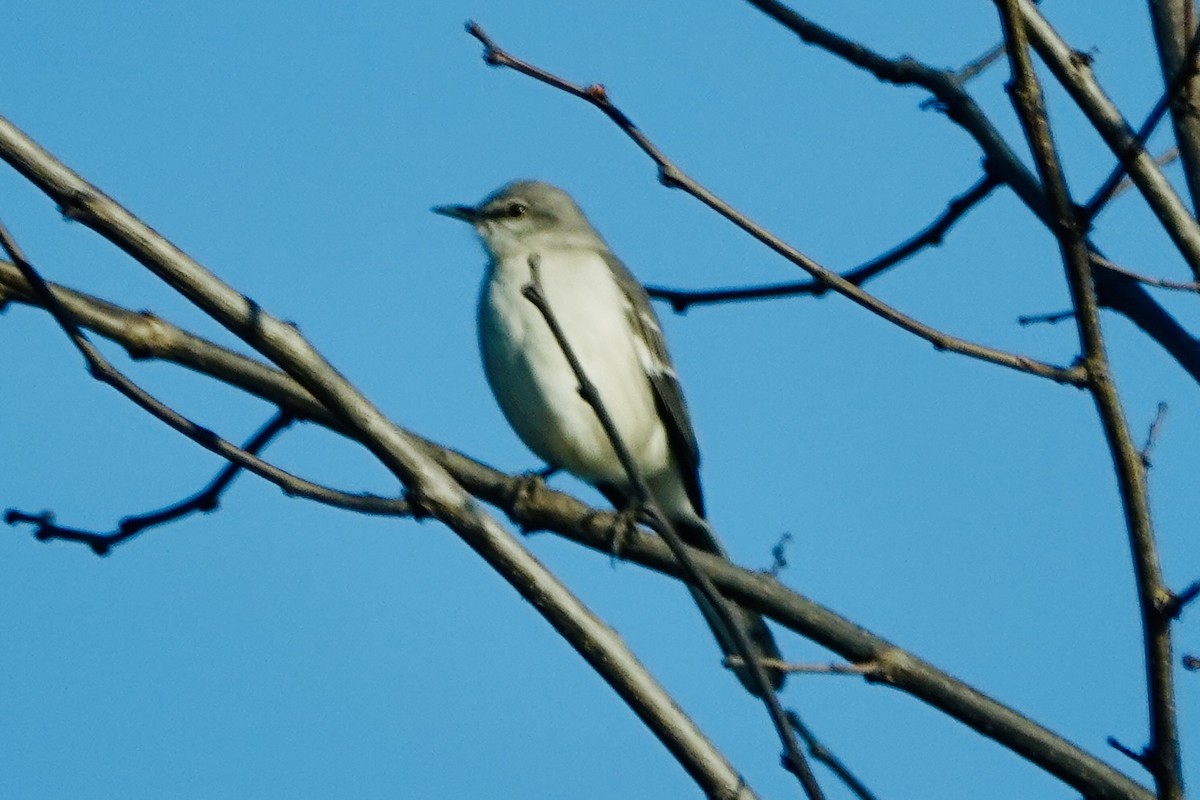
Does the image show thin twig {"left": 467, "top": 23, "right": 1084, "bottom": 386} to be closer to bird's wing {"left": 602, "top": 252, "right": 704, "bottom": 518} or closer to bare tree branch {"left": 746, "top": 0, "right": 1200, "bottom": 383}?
bare tree branch {"left": 746, "top": 0, "right": 1200, "bottom": 383}

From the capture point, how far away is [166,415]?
10.5ft

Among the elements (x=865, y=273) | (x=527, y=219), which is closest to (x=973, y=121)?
(x=865, y=273)

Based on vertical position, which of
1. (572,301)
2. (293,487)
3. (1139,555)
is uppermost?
(572,301)

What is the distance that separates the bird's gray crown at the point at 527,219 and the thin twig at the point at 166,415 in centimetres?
392

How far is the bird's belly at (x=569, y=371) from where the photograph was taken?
6.29m

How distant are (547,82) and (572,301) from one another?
3.46 m

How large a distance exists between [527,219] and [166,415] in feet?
14.8

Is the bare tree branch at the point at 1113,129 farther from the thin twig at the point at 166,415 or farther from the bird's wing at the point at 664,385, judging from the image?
the bird's wing at the point at 664,385

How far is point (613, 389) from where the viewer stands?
6.52 meters

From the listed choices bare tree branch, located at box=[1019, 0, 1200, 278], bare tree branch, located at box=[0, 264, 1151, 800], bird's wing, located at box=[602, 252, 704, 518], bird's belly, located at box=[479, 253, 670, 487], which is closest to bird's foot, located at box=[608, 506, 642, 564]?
bare tree branch, located at box=[0, 264, 1151, 800]

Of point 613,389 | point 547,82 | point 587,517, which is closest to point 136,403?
point 547,82

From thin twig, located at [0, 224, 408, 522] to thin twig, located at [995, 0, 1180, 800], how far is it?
1.40 meters

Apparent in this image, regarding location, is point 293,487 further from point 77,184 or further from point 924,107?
point 924,107

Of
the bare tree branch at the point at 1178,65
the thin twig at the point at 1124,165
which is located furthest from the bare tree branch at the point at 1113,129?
the thin twig at the point at 1124,165
